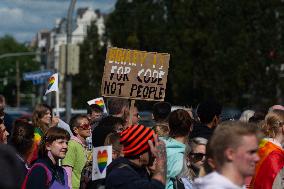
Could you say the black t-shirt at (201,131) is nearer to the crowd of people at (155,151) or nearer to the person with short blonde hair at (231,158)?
the crowd of people at (155,151)

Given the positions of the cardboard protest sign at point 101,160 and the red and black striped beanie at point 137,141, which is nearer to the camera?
the red and black striped beanie at point 137,141

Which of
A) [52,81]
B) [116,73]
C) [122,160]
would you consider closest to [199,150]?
[122,160]

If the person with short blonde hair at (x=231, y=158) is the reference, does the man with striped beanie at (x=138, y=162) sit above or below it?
below

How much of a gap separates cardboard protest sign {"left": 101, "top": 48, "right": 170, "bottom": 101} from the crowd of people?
0.19m

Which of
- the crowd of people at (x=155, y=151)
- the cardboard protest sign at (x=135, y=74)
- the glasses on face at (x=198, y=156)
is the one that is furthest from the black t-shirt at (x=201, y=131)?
the cardboard protest sign at (x=135, y=74)

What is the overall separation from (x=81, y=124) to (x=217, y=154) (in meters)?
5.93

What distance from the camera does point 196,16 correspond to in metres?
49.4

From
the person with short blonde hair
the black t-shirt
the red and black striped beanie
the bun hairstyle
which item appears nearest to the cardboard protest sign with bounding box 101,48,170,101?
the black t-shirt

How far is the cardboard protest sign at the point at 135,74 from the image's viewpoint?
9.77 metres

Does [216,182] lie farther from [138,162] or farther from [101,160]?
[101,160]

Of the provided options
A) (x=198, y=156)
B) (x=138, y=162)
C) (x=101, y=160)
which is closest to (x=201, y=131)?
(x=198, y=156)

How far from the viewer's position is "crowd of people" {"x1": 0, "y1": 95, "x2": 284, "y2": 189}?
4.17 metres

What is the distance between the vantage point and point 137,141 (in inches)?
214

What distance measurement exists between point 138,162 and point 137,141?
13cm
